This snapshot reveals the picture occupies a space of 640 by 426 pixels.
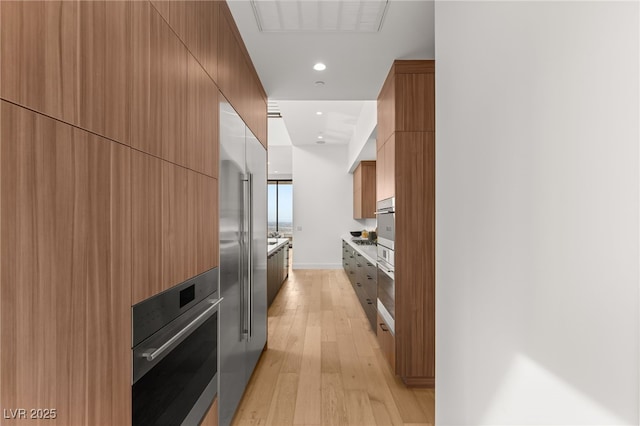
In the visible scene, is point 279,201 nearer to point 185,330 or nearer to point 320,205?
point 320,205

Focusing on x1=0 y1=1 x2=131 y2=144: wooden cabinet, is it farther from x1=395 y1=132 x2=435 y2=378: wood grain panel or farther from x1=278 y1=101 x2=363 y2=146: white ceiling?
x1=278 y1=101 x2=363 y2=146: white ceiling

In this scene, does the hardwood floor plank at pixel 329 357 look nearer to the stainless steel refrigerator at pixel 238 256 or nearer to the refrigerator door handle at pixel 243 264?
the stainless steel refrigerator at pixel 238 256

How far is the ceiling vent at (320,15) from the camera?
1950 millimetres

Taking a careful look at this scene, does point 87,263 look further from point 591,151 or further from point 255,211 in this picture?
point 255,211

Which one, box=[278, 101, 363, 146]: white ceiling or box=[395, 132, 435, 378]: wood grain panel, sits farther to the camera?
box=[278, 101, 363, 146]: white ceiling

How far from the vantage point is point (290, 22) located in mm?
2148

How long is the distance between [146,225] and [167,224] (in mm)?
147

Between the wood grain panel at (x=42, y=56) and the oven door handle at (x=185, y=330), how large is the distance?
73cm

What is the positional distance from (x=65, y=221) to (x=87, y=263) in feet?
0.42

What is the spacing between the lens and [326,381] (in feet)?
8.84

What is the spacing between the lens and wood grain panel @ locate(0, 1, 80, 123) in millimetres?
626

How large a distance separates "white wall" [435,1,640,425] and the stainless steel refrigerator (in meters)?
1.22

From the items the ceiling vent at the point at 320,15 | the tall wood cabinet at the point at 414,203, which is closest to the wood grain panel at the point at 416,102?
the tall wood cabinet at the point at 414,203

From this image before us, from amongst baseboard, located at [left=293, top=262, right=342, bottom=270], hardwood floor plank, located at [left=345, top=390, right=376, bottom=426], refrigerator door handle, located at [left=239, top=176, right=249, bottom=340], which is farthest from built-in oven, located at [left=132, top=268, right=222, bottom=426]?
baseboard, located at [left=293, top=262, right=342, bottom=270]
